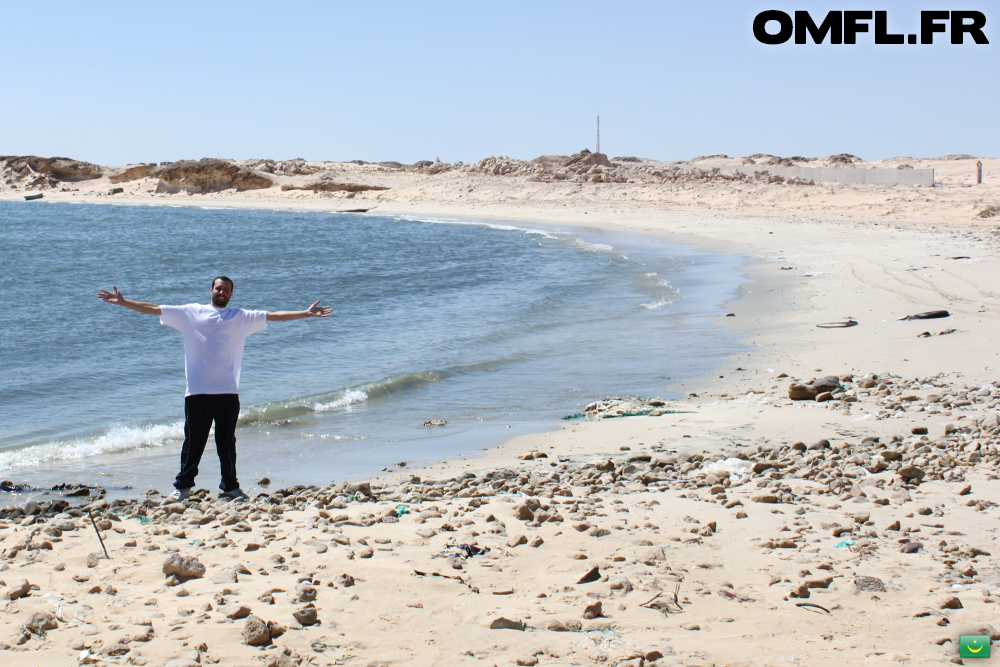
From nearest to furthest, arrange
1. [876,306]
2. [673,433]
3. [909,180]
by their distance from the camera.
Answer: [673,433]
[876,306]
[909,180]

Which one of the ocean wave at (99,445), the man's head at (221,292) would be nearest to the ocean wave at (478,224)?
the ocean wave at (99,445)

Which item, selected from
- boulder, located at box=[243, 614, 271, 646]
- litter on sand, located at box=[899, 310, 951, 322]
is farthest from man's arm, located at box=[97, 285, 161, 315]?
litter on sand, located at box=[899, 310, 951, 322]

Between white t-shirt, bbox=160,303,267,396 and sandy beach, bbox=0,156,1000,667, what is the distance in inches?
31.1

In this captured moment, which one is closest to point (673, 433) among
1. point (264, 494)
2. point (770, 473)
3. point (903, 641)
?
point (770, 473)

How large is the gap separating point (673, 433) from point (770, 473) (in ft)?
5.16

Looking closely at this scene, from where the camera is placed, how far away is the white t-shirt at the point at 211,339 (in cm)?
546

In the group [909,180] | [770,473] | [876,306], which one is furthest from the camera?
[909,180]

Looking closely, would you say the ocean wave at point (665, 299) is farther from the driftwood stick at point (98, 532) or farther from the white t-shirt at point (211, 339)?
the driftwood stick at point (98, 532)

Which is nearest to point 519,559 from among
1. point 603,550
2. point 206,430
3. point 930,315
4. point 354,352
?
point 603,550

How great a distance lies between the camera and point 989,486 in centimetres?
507

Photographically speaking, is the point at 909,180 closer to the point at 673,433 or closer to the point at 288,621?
the point at 673,433

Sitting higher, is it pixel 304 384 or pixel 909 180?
pixel 909 180

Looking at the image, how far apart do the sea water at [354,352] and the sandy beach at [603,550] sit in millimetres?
1276

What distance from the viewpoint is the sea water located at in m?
Result: 7.86
